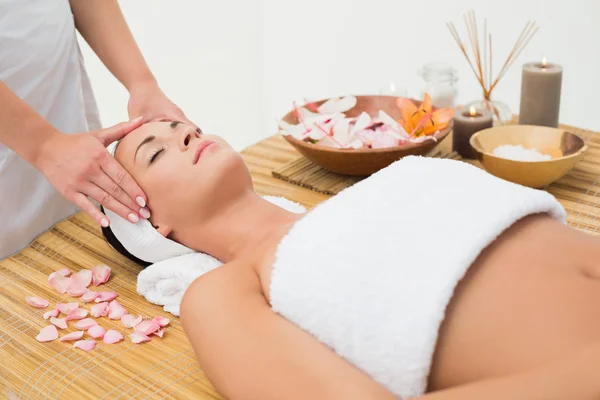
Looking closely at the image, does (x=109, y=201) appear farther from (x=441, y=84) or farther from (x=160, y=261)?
(x=441, y=84)

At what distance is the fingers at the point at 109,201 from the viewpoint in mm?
1574

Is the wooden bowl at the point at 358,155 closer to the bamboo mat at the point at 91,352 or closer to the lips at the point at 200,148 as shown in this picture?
the bamboo mat at the point at 91,352

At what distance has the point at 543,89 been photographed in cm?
213

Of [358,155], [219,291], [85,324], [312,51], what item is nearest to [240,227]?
[219,291]

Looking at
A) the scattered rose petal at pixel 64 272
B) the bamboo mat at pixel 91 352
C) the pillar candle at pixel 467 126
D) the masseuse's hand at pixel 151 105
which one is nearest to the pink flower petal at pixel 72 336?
the bamboo mat at pixel 91 352

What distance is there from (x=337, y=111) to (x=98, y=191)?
0.91 m

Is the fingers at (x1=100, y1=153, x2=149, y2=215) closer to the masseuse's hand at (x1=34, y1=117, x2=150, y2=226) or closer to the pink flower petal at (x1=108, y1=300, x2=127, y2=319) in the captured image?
the masseuse's hand at (x1=34, y1=117, x2=150, y2=226)

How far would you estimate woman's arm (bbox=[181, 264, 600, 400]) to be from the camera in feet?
3.23

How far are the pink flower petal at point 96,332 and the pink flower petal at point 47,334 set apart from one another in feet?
0.23

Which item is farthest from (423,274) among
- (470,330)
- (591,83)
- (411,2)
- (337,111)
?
(411,2)

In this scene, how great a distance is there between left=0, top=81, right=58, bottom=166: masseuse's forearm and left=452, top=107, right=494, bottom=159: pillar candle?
3.88 feet

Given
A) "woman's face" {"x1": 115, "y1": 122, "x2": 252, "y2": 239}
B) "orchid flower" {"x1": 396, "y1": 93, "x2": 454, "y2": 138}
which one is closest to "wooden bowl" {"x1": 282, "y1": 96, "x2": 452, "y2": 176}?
"orchid flower" {"x1": 396, "y1": 93, "x2": 454, "y2": 138}

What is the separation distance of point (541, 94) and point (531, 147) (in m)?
0.21

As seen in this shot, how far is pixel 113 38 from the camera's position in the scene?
6.54ft
